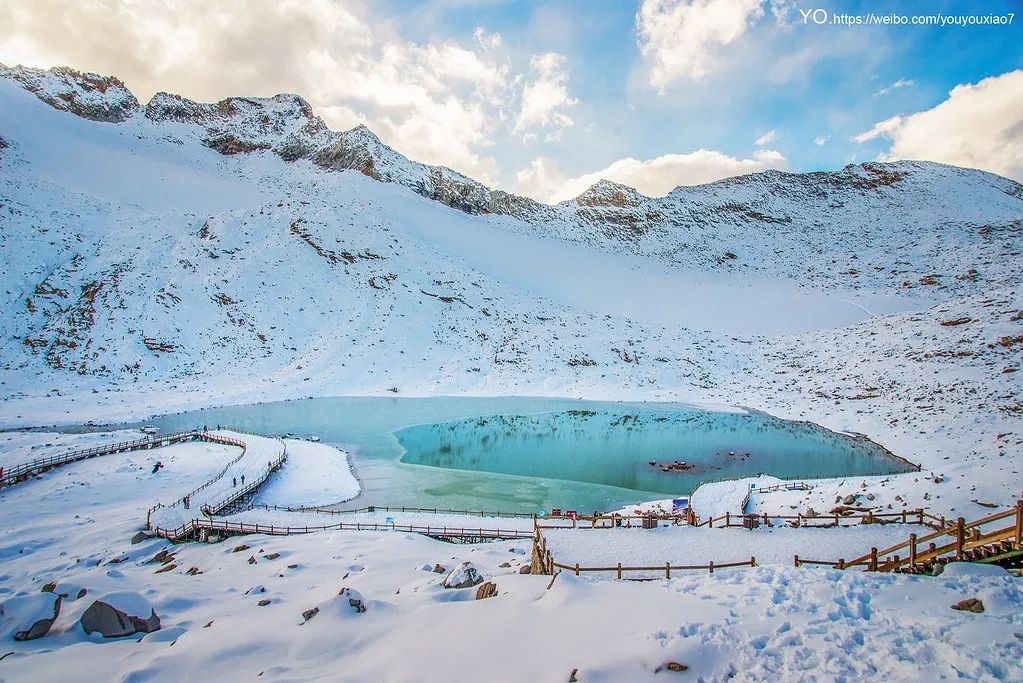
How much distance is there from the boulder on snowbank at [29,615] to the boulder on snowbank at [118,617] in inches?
41.8

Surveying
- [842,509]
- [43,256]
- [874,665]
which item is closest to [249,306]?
[43,256]

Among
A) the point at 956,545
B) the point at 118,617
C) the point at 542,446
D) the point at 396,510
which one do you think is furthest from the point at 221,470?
the point at 956,545

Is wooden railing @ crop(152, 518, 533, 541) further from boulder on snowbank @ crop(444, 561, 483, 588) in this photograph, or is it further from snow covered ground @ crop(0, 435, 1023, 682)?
boulder on snowbank @ crop(444, 561, 483, 588)

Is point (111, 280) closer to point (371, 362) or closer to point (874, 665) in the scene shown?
point (371, 362)

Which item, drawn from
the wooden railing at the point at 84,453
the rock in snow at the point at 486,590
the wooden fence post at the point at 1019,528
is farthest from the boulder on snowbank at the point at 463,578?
the wooden railing at the point at 84,453

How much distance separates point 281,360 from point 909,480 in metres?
69.6

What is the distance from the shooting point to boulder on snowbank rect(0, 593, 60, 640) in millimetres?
13414

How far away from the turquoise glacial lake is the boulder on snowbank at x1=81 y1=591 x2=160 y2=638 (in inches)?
612

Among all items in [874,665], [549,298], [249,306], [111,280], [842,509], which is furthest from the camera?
[549,298]

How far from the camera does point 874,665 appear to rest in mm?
8469

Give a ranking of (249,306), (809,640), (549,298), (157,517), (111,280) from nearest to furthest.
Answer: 1. (809,640)
2. (157,517)
3. (111,280)
4. (249,306)
5. (549,298)

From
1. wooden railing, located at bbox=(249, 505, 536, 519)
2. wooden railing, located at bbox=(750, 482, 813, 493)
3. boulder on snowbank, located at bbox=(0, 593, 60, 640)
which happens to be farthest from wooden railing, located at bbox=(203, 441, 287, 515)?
wooden railing, located at bbox=(750, 482, 813, 493)

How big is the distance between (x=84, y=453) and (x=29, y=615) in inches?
1052

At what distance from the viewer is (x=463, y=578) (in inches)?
582
